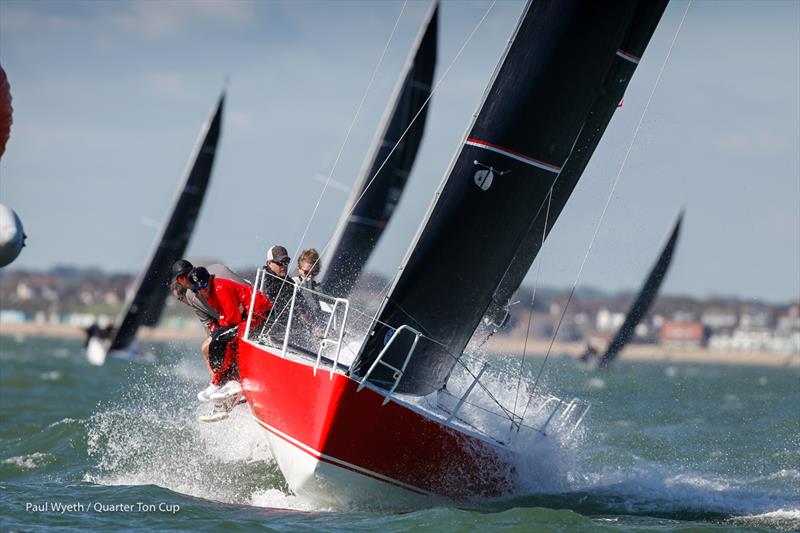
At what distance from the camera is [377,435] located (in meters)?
7.68

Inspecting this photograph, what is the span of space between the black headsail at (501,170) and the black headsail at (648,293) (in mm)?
20546

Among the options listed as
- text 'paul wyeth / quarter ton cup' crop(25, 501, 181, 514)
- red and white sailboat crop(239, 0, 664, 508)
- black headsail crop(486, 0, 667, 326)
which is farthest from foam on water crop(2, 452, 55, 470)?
black headsail crop(486, 0, 667, 326)

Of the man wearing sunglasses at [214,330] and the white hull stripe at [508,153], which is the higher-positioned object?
the white hull stripe at [508,153]

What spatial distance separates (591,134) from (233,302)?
339cm

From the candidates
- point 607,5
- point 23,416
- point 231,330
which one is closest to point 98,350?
point 23,416

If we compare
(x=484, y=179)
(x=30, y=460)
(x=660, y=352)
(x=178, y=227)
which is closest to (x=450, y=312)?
(x=484, y=179)

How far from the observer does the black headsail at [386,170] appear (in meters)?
15.1

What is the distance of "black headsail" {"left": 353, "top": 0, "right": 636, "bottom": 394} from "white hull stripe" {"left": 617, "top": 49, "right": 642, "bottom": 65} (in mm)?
1106

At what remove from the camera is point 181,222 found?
2353 centimetres

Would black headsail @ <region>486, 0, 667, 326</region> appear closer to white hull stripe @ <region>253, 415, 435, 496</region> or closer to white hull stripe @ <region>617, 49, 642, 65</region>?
white hull stripe @ <region>617, 49, 642, 65</region>

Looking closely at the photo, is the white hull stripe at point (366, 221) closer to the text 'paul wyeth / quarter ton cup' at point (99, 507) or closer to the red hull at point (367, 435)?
the red hull at point (367, 435)

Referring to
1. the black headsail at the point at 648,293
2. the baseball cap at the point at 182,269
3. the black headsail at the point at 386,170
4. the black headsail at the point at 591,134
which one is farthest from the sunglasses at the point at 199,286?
the black headsail at the point at 648,293

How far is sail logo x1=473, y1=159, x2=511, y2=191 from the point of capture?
8.04 metres

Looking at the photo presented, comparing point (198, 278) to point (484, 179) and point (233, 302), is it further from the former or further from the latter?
point (484, 179)
